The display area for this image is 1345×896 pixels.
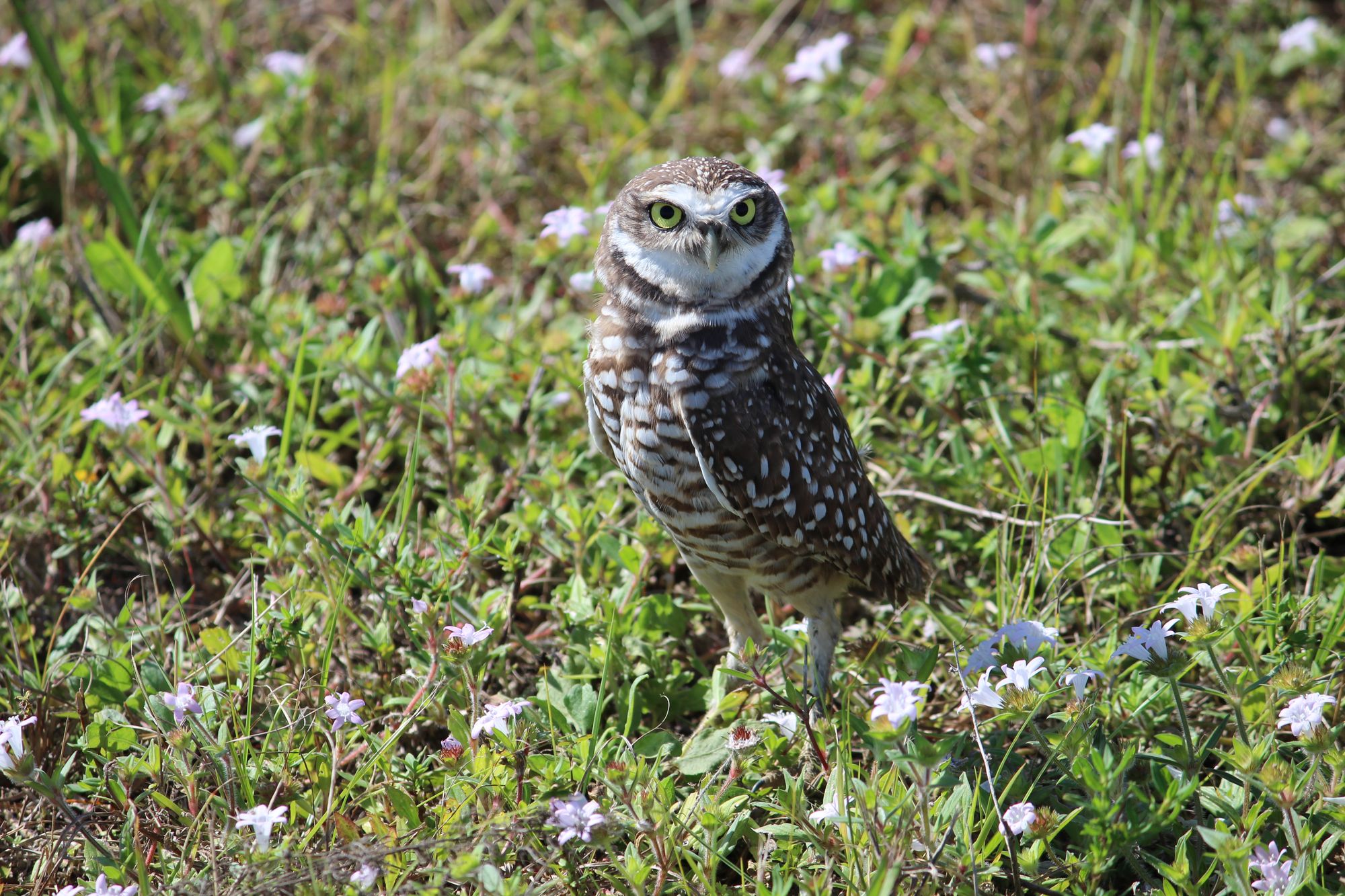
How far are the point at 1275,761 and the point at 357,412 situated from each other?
269 centimetres

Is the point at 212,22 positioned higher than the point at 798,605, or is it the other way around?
the point at 212,22

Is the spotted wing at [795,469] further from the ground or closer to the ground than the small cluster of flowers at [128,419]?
closer to the ground

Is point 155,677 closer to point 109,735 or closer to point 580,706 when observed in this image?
point 109,735

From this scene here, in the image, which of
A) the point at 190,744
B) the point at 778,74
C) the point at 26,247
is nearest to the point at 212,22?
the point at 26,247

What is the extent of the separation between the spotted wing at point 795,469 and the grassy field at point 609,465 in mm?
320

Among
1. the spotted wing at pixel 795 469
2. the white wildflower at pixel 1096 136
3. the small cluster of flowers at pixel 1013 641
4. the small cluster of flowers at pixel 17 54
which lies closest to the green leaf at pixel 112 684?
the spotted wing at pixel 795 469

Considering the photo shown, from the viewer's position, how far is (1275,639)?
2887mm

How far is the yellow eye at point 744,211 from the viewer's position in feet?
9.20

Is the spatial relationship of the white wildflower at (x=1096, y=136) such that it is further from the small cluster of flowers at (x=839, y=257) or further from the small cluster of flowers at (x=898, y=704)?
the small cluster of flowers at (x=898, y=704)

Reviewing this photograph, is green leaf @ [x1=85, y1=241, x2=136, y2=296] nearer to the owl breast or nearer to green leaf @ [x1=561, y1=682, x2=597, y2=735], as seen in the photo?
the owl breast

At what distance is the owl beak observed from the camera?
2.78 meters

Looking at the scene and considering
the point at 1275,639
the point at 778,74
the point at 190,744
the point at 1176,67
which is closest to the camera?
the point at 190,744

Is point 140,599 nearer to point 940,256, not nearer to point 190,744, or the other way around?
point 190,744

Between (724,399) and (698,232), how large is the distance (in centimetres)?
41
